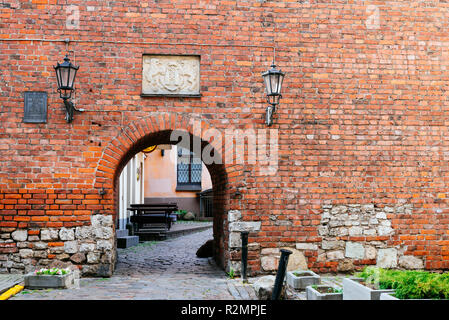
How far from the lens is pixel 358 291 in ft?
14.7

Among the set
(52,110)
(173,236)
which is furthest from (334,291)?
(173,236)

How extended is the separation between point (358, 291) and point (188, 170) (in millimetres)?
17867

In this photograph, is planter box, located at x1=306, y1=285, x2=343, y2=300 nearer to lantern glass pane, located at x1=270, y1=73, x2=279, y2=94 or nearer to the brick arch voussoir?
the brick arch voussoir

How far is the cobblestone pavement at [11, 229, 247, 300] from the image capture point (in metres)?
5.49

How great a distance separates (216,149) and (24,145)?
3041 millimetres

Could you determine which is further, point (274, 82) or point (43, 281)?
point (274, 82)

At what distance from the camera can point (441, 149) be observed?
7309mm

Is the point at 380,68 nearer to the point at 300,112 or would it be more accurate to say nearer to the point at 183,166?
the point at 300,112

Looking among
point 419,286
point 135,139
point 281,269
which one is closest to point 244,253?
Result: point 281,269

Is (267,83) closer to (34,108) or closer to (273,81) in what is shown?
(273,81)

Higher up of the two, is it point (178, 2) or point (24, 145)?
point (178, 2)

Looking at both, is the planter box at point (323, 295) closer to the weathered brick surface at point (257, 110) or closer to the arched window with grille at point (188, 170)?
the weathered brick surface at point (257, 110)

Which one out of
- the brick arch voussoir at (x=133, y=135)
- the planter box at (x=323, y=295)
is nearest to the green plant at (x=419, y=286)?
the planter box at (x=323, y=295)

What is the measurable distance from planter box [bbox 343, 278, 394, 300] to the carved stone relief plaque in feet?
12.6
